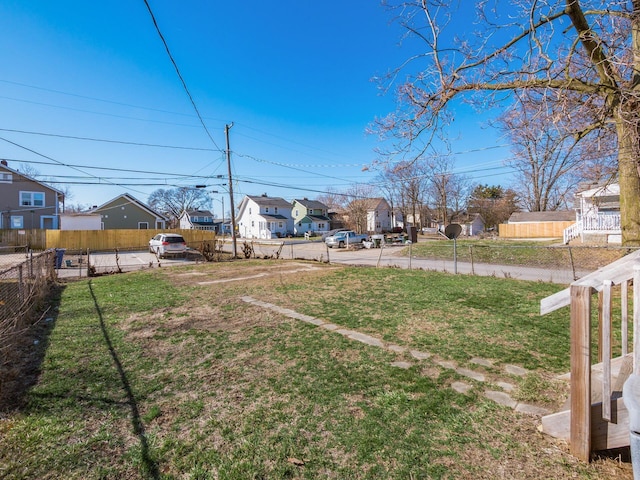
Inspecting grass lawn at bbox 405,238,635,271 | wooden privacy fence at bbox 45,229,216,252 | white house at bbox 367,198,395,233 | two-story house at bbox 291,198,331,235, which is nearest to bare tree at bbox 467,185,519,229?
white house at bbox 367,198,395,233

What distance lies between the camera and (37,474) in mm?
2092

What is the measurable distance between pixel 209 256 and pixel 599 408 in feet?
55.1

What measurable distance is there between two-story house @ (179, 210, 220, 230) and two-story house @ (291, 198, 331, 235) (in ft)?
52.3

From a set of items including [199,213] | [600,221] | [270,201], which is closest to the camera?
[600,221]

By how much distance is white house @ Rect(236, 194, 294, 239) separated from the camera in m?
49.0

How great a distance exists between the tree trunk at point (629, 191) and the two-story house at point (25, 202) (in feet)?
110

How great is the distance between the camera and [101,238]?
25922 millimetres

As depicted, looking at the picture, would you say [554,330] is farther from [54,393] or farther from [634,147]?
[54,393]

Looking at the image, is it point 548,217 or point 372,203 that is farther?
point 372,203

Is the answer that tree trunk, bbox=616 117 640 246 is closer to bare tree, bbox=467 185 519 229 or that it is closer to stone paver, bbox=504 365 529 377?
stone paver, bbox=504 365 529 377

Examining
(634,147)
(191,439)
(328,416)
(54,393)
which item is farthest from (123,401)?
(634,147)

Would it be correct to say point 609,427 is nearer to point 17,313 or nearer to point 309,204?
point 17,313

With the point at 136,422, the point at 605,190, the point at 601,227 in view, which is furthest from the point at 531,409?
the point at 601,227

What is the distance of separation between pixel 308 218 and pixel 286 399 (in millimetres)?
51084
